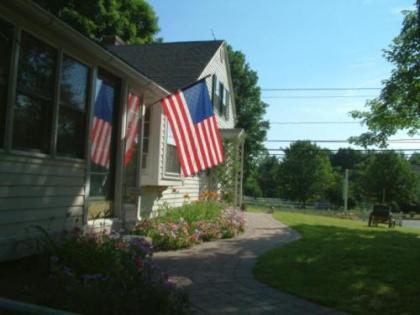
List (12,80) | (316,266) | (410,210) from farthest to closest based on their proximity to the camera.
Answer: (410,210) → (316,266) → (12,80)

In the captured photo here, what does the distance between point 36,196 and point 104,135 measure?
250 cm

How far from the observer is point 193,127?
11.1 m

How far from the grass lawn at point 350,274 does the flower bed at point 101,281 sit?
2.26 m

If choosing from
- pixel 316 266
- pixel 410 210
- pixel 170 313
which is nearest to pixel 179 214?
pixel 316 266

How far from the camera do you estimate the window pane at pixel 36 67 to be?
21.1ft

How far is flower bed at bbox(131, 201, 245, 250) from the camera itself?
9773mm

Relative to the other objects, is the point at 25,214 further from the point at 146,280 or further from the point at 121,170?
the point at 121,170

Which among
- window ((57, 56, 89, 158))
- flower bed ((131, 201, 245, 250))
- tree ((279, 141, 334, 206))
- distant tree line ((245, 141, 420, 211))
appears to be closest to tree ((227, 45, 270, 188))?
distant tree line ((245, 141, 420, 211))

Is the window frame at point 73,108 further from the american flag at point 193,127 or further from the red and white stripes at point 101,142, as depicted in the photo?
the american flag at point 193,127

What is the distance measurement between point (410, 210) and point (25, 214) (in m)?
57.0

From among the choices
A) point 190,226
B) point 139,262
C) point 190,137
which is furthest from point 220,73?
point 139,262

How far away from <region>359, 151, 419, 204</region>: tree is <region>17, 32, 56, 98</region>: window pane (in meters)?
45.2

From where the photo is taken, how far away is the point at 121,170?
9.61 m

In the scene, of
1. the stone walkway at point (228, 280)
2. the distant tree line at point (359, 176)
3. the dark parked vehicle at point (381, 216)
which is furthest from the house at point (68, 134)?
the distant tree line at point (359, 176)
